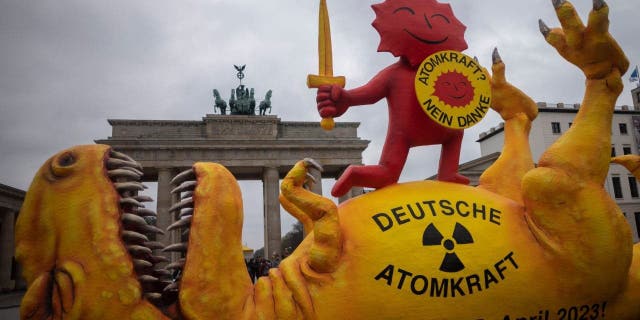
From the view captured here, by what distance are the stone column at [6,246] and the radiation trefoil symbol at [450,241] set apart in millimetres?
24748

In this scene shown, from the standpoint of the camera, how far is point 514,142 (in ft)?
10.2

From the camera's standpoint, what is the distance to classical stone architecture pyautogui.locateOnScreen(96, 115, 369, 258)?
84.5 feet

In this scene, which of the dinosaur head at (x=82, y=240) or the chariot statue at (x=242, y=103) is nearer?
the dinosaur head at (x=82, y=240)

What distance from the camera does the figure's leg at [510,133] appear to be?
2.95m

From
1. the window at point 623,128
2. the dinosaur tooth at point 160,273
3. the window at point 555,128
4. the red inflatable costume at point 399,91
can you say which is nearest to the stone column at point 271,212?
the window at point 555,128

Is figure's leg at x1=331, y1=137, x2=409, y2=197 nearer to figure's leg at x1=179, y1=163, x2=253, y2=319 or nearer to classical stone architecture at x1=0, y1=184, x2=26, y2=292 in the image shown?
figure's leg at x1=179, y1=163, x2=253, y2=319

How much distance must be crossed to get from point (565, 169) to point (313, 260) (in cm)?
146

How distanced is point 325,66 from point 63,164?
4.98 feet

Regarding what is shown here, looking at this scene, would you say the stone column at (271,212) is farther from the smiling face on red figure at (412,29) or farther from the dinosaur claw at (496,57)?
the smiling face on red figure at (412,29)

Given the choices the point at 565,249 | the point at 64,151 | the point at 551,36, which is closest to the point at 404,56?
the point at 551,36

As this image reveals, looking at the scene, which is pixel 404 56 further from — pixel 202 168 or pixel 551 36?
pixel 202 168

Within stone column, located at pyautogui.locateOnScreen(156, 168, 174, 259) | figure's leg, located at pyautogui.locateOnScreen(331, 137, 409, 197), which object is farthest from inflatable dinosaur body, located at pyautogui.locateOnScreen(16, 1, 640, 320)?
stone column, located at pyautogui.locateOnScreen(156, 168, 174, 259)

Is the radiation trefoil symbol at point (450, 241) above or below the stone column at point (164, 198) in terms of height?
below

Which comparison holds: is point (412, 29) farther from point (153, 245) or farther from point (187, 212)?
point (153, 245)
